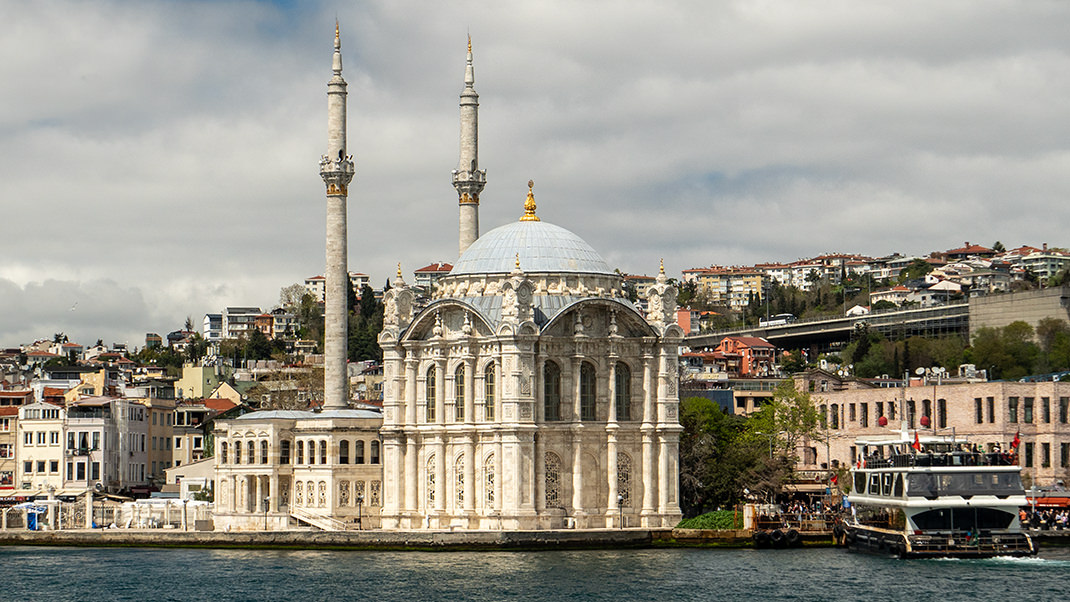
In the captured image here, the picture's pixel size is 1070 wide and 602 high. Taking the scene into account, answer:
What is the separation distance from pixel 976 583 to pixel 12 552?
4064 centimetres

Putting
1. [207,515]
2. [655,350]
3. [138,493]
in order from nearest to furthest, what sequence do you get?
[655,350] < [207,515] < [138,493]

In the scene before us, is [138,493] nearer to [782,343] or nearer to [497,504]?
[497,504]

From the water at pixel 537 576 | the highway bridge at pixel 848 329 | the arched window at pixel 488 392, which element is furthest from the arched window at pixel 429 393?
the highway bridge at pixel 848 329

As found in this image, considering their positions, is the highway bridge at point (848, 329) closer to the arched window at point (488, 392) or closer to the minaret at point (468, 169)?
the minaret at point (468, 169)

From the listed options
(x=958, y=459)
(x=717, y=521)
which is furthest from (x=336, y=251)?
(x=958, y=459)

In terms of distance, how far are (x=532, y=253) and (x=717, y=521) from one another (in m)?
13.4

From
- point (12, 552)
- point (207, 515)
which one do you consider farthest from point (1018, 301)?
point (12, 552)

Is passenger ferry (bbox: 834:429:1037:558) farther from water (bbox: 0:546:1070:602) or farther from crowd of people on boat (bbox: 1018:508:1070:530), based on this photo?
crowd of people on boat (bbox: 1018:508:1070:530)

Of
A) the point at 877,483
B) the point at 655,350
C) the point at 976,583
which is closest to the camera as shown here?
the point at 976,583

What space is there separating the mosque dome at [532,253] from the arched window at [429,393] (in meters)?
4.37

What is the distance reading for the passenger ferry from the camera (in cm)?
6250

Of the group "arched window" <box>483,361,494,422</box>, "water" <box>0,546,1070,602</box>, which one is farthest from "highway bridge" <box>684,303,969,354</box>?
"water" <box>0,546,1070,602</box>

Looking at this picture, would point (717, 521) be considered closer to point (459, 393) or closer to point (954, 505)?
point (459, 393)

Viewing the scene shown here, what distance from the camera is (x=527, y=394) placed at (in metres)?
71.4
